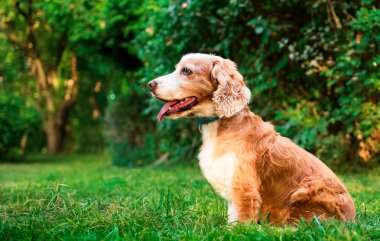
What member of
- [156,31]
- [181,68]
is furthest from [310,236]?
[156,31]

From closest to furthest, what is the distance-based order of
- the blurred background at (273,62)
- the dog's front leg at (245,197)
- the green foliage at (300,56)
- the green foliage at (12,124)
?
the dog's front leg at (245,197) → the green foliage at (300,56) → the blurred background at (273,62) → the green foliage at (12,124)

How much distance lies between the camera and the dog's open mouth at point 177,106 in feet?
14.1

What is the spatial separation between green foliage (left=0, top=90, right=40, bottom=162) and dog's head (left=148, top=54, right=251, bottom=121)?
12.9m

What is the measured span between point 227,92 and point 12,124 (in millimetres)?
13414

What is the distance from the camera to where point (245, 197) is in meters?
3.91

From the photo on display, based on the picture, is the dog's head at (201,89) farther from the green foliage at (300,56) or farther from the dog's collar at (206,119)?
the green foliage at (300,56)

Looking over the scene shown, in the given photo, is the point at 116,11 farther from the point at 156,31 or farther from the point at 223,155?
the point at 223,155

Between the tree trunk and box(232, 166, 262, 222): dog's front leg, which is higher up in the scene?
box(232, 166, 262, 222): dog's front leg

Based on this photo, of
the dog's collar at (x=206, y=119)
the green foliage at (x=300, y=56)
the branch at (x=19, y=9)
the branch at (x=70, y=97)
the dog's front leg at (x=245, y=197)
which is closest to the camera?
the dog's front leg at (x=245, y=197)

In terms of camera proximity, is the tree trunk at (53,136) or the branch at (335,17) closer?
the branch at (335,17)

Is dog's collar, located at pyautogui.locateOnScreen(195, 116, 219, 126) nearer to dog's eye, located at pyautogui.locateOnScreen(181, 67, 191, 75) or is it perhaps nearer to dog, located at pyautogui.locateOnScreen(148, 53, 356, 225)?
dog, located at pyautogui.locateOnScreen(148, 53, 356, 225)

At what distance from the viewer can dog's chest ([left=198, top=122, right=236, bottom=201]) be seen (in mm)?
3974

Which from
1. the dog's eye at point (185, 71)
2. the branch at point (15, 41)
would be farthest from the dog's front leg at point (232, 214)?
the branch at point (15, 41)

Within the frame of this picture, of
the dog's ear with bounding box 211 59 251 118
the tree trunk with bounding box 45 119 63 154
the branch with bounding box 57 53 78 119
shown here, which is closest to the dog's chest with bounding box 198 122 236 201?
the dog's ear with bounding box 211 59 251 118
